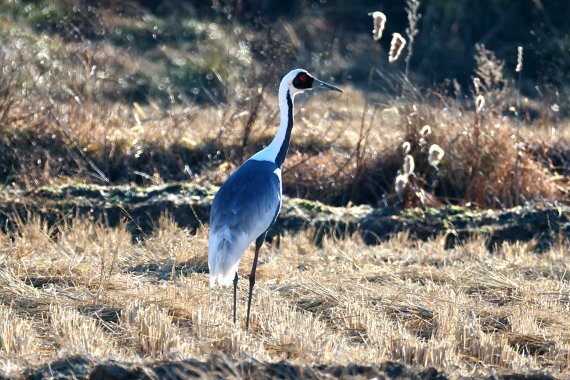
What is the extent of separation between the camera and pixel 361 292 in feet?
25.1

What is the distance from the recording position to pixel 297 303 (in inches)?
295

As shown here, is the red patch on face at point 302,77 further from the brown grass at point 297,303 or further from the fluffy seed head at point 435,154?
the fluffy seed head at point 435,154

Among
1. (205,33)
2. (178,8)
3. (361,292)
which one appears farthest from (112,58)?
(361,292)

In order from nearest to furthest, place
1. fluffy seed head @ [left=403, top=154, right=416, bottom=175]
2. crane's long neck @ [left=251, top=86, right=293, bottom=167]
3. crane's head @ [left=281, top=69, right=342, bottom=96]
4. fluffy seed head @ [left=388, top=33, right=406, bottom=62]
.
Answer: crane's long neck @ [left=251, top=86, right=293, bottom=167] → crane's head @ [left=281, top=69, right=342, bottom=96] → fluffy seed head @ [left=388, top=33, right=406, bottom=62] → fluffy seed head @ [left=403, top=154, right=416, bottom=175]

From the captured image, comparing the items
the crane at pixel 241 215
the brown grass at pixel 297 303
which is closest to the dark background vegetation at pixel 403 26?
the brown grass at pixel 297 303

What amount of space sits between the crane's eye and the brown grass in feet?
4.33

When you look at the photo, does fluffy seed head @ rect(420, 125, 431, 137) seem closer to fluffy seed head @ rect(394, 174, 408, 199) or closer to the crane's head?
fluffy seed head @ rect(394, 174, 408, 199)

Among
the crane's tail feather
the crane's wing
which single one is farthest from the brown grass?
the crane's wing

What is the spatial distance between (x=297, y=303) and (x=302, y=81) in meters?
1.65

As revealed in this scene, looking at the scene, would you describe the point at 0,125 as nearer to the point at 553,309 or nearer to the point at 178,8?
the point at 553,309

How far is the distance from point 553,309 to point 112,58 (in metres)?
11.5

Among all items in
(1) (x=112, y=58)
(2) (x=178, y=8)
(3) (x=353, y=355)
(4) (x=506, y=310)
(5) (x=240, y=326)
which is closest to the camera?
(3) (x=353, y=355)

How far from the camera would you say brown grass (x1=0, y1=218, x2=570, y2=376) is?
611 centimetres

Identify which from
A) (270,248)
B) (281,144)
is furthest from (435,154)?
(281,144)
